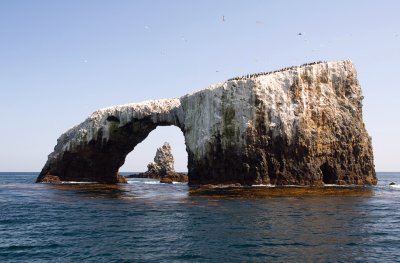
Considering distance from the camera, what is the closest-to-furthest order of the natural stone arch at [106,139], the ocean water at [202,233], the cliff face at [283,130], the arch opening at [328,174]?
the ocean water at [202,233], the cliff face at [283,130], the arch opening at [328,174], the natural stone arch at [106,139]

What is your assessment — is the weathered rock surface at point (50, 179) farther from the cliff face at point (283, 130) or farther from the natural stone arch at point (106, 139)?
the cliff face at point (283, 130)

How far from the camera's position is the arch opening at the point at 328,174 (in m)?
57.6

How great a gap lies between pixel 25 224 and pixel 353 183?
1865 inches

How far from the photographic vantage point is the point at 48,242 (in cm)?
1783

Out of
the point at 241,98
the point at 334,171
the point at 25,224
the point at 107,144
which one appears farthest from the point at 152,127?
the point at 25,224

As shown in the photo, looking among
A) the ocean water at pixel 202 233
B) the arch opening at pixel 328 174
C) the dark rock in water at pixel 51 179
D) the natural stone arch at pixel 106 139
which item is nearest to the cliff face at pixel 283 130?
the arch opening at pixel 328 174

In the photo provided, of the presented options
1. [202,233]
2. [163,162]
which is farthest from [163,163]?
[202,233]

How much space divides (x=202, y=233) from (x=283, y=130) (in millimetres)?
38663

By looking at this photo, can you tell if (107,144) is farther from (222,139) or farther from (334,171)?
(334,171)

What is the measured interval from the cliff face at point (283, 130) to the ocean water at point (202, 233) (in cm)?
2486

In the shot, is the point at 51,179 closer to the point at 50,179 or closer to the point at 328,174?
the point at 50,179

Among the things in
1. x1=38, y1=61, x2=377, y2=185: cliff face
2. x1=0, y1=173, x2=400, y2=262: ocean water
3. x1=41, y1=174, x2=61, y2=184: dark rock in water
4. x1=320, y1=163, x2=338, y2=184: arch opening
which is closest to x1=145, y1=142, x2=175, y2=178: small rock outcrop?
x1=41, y1=174, x2=61, y2=184: dark rock in water

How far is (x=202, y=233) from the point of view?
64.6 ft

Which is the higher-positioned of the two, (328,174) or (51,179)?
(328,174)
